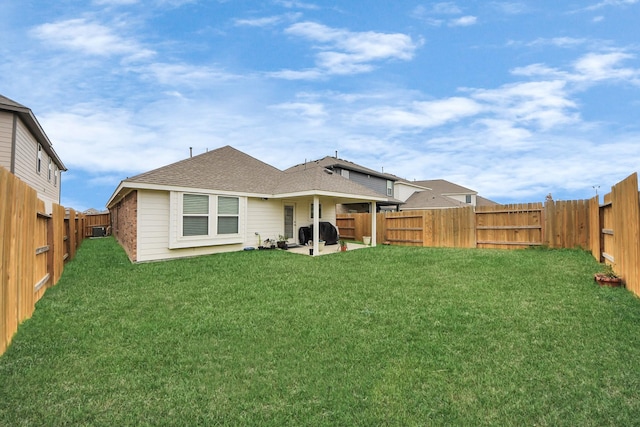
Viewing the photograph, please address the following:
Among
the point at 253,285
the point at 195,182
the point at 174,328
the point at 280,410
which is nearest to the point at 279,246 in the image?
the point at 195,182

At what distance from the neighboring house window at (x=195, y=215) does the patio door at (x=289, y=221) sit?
4039 millimetres

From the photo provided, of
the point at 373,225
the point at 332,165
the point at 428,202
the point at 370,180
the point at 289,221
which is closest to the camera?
the point at 289,221

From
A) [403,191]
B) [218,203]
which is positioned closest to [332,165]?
[218,203]

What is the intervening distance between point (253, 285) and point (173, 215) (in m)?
5.25

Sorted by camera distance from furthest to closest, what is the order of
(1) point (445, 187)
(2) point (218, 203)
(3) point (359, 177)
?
(1) point (445, 187) < (3) point (359, 177) < (2) point (218, 203)

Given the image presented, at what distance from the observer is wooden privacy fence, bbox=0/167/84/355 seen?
360cm

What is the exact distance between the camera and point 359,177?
84.3ft

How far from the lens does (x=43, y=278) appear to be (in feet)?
20.1

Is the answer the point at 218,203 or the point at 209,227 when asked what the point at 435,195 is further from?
the point at 209,227

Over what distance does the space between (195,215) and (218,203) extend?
102 centimetres

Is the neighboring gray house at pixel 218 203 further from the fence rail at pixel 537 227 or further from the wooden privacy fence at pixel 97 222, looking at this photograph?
the wooden privacy fence at pixel 97 222

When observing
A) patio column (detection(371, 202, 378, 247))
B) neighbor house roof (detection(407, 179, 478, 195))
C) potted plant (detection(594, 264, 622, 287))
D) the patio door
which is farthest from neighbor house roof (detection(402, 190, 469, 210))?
potted plant (detection(594, 264, 622, 287))

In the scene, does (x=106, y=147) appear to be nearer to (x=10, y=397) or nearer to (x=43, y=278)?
(x=43, y=278)

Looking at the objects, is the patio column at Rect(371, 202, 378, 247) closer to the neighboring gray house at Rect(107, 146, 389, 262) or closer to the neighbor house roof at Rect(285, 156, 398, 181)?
the neighboring gray house at Rect(107, 146, 389, 262)
